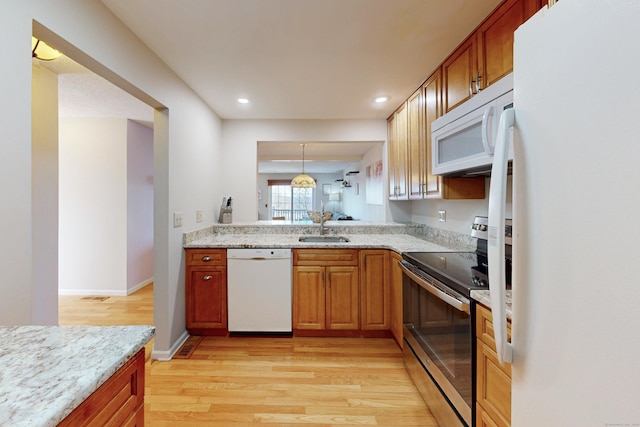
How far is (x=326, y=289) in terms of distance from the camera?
242 centimetres

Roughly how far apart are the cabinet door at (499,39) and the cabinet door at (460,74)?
65mm

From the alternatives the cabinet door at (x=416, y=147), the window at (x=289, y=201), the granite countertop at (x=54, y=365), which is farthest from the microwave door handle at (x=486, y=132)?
the window at (x=289, y=201)

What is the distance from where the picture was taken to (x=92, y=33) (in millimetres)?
1379

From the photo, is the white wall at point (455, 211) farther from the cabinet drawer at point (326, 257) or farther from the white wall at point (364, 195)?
the cabinet drawer at point (326, 257)

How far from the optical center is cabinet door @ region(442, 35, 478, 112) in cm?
166

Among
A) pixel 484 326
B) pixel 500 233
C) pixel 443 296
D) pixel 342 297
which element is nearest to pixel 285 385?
pixel 342 297

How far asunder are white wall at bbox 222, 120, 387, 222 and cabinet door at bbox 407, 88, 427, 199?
76 centimetres

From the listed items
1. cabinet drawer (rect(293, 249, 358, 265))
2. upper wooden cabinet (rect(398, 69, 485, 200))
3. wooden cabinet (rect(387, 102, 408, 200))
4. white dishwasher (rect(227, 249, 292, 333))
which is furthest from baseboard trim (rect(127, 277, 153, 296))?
upper wooden cabinet (rect(398, 69, 485, 200))

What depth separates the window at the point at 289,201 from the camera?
1005cm

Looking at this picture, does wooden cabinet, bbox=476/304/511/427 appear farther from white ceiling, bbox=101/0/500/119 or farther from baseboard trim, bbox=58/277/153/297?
baseboard trim, bbox=58/277/153/297

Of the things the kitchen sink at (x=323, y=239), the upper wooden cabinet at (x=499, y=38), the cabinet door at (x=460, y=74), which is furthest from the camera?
the kitchen sink at (x=323, y=239)

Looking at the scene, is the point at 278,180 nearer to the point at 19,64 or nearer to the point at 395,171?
the point at 395,171

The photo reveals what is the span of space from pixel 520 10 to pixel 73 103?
406cm

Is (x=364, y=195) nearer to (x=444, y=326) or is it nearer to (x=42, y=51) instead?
(x=444, y=326)
